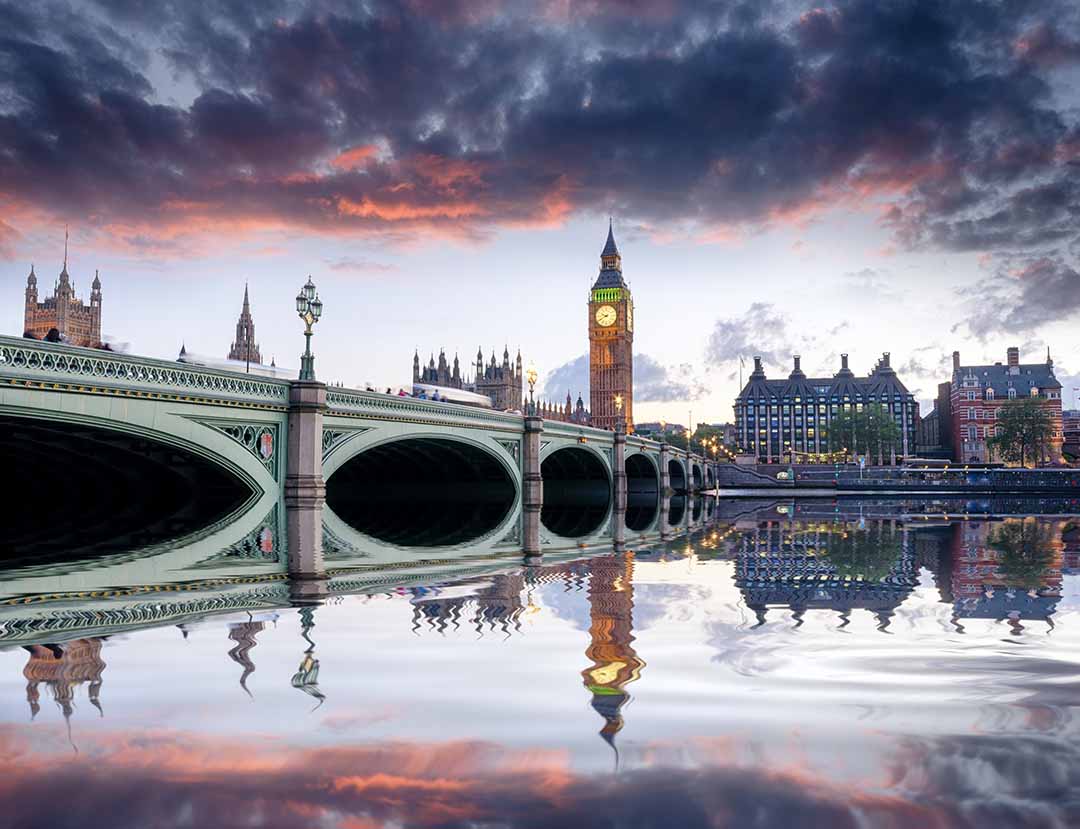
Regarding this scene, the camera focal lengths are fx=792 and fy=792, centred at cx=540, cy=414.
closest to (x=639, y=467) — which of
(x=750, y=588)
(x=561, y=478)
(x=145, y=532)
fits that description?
(x=561, y=478)

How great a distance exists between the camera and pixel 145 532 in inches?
842

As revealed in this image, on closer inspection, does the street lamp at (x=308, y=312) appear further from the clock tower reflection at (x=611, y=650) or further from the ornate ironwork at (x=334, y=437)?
the clock tower reflection at (x=611, y=650)

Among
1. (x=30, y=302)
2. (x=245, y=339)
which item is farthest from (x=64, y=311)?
(x=245, y=339)

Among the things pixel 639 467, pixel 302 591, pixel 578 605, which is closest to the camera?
pixel 578 605

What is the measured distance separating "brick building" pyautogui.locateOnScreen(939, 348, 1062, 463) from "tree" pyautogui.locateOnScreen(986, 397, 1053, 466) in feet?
26.8

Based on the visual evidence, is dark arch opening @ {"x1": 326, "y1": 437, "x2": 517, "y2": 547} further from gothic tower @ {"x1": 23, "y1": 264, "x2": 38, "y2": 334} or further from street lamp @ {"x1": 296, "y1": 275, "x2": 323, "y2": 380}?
gothic tower @ {"x1": 23, "y1": 264, "x2": 38, "y2": 334}

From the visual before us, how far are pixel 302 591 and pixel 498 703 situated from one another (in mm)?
6096

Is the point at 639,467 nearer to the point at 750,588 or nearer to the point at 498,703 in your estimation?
the point at 750,588

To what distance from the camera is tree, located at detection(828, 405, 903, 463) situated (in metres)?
158

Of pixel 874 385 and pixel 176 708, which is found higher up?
pixel 874 385

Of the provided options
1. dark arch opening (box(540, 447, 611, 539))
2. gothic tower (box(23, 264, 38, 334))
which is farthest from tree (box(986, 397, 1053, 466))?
gothic tower (box(23, 264, 38, 334))

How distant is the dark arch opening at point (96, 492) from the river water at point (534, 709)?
9603 millimetres

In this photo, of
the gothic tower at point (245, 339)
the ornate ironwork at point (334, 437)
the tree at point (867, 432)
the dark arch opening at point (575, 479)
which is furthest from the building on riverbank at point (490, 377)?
the ornate ironwork at point (334, 437)

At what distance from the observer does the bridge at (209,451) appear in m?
18.8
